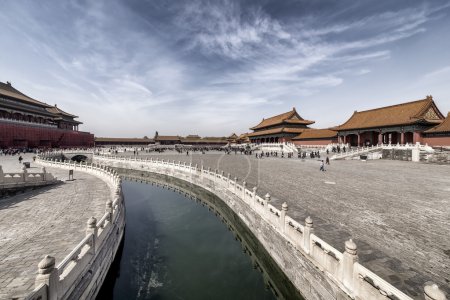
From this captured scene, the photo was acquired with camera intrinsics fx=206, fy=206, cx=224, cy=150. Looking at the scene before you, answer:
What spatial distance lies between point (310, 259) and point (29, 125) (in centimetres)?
5198

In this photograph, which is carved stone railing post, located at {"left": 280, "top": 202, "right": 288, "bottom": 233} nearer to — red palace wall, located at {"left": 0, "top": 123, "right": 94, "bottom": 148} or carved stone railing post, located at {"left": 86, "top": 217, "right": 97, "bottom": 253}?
carved stone railing post, located at {"left": 86, "top": 217, "right": 97, "bottom": 253}

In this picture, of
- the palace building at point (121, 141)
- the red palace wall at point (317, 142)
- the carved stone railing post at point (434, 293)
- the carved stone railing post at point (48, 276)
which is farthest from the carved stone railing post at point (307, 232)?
the palace building at point (121, 141)

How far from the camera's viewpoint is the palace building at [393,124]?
91.1ft

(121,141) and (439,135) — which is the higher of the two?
(121,141)

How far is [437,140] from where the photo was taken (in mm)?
25688

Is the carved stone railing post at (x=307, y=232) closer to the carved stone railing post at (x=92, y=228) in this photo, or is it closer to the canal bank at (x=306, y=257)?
the canal bank at (x=306, y=257)

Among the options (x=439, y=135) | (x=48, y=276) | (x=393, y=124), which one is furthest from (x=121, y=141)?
(x=439, y=135)

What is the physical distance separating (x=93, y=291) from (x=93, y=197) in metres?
7.58

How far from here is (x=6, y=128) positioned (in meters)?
34.3

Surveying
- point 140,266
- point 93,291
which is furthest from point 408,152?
point 93,291

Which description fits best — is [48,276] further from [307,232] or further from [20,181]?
[20,181]

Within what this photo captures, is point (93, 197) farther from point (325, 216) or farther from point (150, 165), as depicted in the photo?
point (150, 165)

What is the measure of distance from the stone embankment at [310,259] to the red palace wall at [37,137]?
43687 millimetres

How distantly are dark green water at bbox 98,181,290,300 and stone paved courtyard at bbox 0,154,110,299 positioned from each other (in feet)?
6.88
